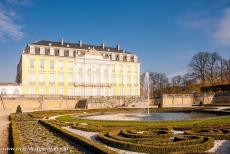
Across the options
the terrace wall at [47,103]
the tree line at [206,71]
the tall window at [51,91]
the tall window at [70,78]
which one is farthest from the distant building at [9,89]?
the tree line at [206,71]

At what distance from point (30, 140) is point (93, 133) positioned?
303 cm

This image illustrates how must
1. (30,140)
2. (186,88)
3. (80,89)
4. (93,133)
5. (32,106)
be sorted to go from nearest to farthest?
1. (30,140)
2. (93,133)
3. (32,106)
4. (80,89)
5. (186,88)

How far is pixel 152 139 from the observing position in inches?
380

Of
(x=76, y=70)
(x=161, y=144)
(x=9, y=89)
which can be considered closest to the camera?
(x=161, y=144)

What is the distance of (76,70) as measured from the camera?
5750 centimetres

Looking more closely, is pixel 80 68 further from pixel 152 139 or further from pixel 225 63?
pixel 152 139

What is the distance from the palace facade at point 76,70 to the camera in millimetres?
53344

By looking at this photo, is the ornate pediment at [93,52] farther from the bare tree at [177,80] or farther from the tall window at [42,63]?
the bare tree at [177,80]

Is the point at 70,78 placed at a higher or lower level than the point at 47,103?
higher

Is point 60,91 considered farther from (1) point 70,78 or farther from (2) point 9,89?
(2) point 9,89

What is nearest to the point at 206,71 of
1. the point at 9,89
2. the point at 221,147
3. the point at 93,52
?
the point at 93,52

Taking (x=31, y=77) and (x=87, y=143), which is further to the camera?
(x=31, y=77)


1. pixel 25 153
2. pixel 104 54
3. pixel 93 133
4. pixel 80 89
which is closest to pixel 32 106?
pixel 80 89

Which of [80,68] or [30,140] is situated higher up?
[80,68]
